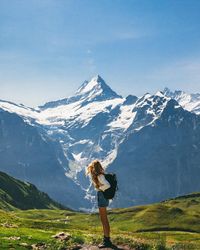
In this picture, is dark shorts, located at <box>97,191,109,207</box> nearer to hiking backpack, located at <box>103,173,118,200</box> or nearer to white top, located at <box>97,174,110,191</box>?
hiking backpack, located at <box>103,173,118,200</box>

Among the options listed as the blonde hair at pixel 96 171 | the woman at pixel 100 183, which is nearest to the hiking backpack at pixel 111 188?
the woman at pixel 100 183

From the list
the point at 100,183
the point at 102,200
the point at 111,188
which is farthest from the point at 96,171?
the point at 102,200

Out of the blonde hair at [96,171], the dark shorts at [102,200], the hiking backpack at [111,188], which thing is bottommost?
the dark shorts at [102,200]

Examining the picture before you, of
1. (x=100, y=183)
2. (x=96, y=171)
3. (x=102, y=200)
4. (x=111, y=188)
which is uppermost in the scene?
(x=96, y=171)

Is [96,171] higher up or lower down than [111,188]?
higher up

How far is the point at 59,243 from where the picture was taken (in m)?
36.1

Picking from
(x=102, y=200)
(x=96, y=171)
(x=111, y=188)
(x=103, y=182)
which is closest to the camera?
(x=103, y=182)

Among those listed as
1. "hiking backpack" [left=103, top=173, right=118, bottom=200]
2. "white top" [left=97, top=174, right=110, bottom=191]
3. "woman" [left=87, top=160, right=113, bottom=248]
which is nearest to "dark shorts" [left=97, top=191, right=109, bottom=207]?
"woman" [left=87, top=160, right=113, bottom=248]

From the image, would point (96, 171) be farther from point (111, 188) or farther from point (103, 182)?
point (111, 188)

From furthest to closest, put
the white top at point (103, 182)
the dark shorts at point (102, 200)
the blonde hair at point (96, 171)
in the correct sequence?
the dark shorts at point (102, 200) → the blonde hair at point (96, 171) → the white top at point (103, 182)

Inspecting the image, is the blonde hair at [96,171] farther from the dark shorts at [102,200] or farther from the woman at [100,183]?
the dark shorts at [102,200]

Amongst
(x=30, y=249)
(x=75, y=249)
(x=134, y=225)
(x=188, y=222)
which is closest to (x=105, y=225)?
(x=75, y=249)

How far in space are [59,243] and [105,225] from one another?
566 cm

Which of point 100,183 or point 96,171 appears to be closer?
point 100,183
